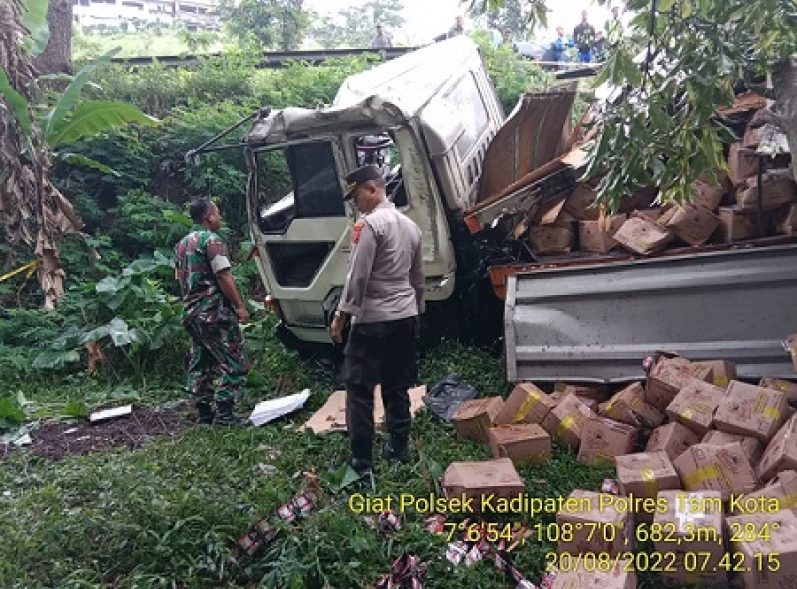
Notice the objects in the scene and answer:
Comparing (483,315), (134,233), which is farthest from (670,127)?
(134,233)

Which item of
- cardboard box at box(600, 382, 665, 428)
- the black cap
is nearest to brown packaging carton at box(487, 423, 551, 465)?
cardboard box at box(600, 382, 665, 428)

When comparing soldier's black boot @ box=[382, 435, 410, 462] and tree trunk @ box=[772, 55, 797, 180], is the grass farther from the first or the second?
tree trunk @ box=[772, 55, 797, 180]

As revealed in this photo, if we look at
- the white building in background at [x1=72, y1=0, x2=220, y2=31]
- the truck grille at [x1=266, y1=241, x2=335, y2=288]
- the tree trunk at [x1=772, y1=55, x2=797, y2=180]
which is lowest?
the truck grille at [x1=266, y1=241, x2=335, y2=288]

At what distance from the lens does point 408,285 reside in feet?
12.1

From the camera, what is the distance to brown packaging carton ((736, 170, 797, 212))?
372 centimetres

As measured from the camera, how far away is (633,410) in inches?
147

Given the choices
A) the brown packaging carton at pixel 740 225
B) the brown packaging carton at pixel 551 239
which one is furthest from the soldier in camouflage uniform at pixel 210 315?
the brown packaging carton at pixel 740 225

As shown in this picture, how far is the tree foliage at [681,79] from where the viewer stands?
231cm

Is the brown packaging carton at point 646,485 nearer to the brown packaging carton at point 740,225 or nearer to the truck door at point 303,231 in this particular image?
the brown packaging carton at point 740,225

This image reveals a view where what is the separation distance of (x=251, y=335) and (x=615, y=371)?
3.37 metres

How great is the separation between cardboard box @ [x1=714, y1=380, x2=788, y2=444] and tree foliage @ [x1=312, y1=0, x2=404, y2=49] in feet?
67.6

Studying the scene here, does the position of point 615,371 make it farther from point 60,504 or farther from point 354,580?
point 60,504

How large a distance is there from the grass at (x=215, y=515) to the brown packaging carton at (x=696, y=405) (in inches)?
19.1

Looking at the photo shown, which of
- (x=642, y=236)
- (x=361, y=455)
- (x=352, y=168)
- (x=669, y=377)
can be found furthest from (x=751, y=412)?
(x=352, y=168)
